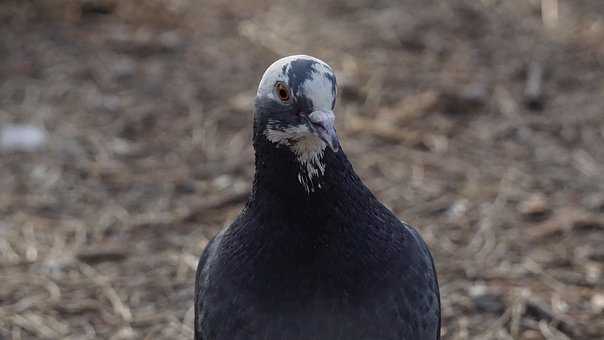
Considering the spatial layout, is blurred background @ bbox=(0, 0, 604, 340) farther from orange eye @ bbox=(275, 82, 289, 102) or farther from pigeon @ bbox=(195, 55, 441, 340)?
orange eye @ bbox=(275, 82, 289, 102)

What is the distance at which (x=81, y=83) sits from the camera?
6055 millimetres

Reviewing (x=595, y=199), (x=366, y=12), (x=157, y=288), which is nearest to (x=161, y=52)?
(x=366, y=12)

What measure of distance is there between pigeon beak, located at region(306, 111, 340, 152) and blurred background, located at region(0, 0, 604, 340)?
170cm

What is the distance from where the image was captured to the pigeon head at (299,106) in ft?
8.33

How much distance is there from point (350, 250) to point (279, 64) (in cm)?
57

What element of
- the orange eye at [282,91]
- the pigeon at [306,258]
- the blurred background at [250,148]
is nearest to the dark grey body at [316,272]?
the pigeon at [306,258]

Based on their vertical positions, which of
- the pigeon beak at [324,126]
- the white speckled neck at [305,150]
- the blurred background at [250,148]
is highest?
→ the pigeon beak at [324,126]

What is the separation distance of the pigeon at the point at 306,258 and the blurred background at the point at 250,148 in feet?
3.92

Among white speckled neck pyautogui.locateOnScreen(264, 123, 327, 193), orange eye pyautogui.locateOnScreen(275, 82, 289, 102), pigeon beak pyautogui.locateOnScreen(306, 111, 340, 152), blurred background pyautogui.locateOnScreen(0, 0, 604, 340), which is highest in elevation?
orange eye pyautogui.locateOnScreen(275, 82, 289, 102)

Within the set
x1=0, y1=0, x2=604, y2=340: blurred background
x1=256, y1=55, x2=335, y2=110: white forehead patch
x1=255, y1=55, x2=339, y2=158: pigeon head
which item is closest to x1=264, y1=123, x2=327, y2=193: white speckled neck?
x1=255, y1=55, x2=339, y2=158: pigeon head

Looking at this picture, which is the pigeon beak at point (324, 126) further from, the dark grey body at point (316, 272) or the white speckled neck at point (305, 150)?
the dark grey body at point (316, 272)

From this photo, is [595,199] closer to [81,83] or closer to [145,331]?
[145,331]

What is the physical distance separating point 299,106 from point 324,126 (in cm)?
14

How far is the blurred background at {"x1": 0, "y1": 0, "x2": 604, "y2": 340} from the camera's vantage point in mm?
4215
